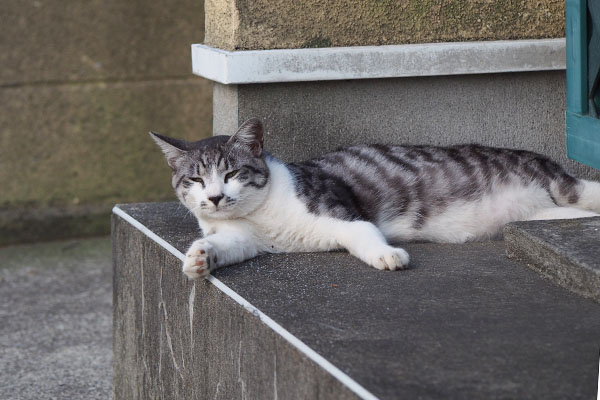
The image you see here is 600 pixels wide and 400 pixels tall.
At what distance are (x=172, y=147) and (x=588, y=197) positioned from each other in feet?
5.30

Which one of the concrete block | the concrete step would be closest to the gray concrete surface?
the concrete step

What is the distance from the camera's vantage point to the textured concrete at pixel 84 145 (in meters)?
6.26

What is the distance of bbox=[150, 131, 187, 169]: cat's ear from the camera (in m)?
3.23

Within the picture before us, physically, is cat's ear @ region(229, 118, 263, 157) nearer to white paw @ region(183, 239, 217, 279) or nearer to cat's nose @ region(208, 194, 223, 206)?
cat's nose @ region(208, 194, 223, 206)

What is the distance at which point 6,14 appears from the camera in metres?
6.10

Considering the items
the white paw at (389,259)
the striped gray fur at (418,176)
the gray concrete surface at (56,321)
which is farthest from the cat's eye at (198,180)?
the gray concrete surface at (56,321)

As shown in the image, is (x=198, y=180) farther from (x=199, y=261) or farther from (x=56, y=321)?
(x=56, y=321)

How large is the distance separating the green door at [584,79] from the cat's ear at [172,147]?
1404 mm

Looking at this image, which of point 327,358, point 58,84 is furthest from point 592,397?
point 58,84

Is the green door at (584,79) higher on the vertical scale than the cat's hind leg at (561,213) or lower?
higher

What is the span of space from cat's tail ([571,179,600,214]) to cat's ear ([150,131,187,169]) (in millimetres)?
1544

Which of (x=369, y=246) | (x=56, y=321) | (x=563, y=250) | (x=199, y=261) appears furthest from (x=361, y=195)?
(x=56, y=321)

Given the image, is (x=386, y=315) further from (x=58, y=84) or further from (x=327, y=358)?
(x=58, y=84)

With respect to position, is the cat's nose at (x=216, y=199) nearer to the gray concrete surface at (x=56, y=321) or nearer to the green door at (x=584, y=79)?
the green door at (x=584, y=79)
